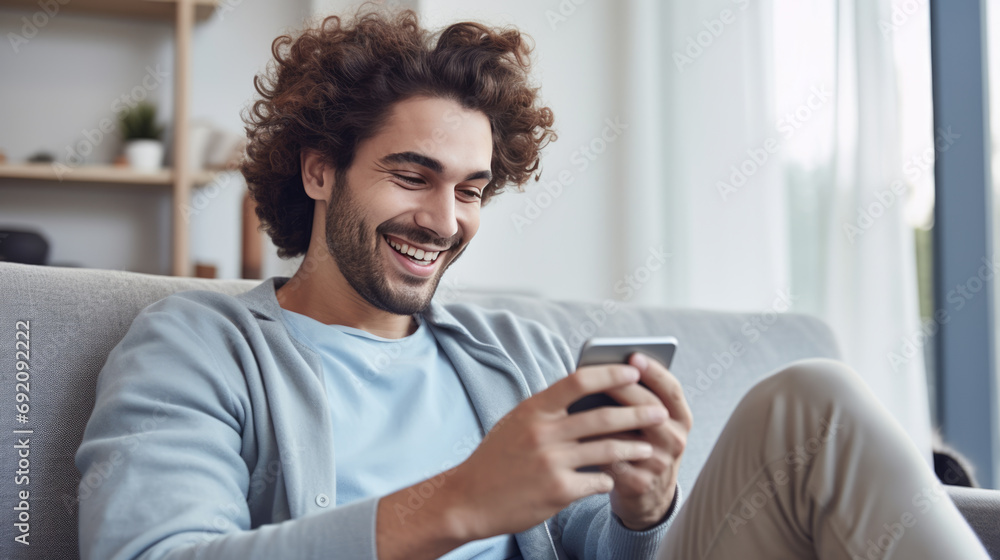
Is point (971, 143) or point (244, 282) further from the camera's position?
point (971, 143)

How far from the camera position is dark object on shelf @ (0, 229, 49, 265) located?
2594mm

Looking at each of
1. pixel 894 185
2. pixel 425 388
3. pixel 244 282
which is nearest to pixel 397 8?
pixel 244 282

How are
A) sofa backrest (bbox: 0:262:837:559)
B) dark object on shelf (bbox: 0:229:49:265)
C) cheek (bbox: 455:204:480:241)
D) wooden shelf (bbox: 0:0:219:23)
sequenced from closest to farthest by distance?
sofa backrest (bbox: 0:262:837:559) → cheek (bbox: 455:204:480:241) → dark object on shelf (bbox: 0:229:49:265) → wooden shelf (bbox: 0:0:219:23)

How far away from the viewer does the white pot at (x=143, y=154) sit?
9.75 ft

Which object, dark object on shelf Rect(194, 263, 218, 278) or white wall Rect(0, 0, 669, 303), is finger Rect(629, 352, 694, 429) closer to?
white wall Rect(0, 0, 669, 303)

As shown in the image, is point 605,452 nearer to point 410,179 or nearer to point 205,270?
point 410,179

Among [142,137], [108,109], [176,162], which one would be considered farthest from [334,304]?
[108,109]

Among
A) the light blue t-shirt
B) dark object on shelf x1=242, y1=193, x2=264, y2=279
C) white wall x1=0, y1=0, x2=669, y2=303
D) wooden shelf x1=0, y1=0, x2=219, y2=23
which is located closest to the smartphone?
the light blue t-shirt

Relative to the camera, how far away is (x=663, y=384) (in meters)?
0.79

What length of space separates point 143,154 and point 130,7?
1.91 ft

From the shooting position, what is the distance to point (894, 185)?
2033mm

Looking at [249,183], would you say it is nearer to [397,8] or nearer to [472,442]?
[397,8]

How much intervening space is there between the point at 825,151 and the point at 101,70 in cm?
269

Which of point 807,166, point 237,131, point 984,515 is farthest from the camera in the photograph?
point 237,131
